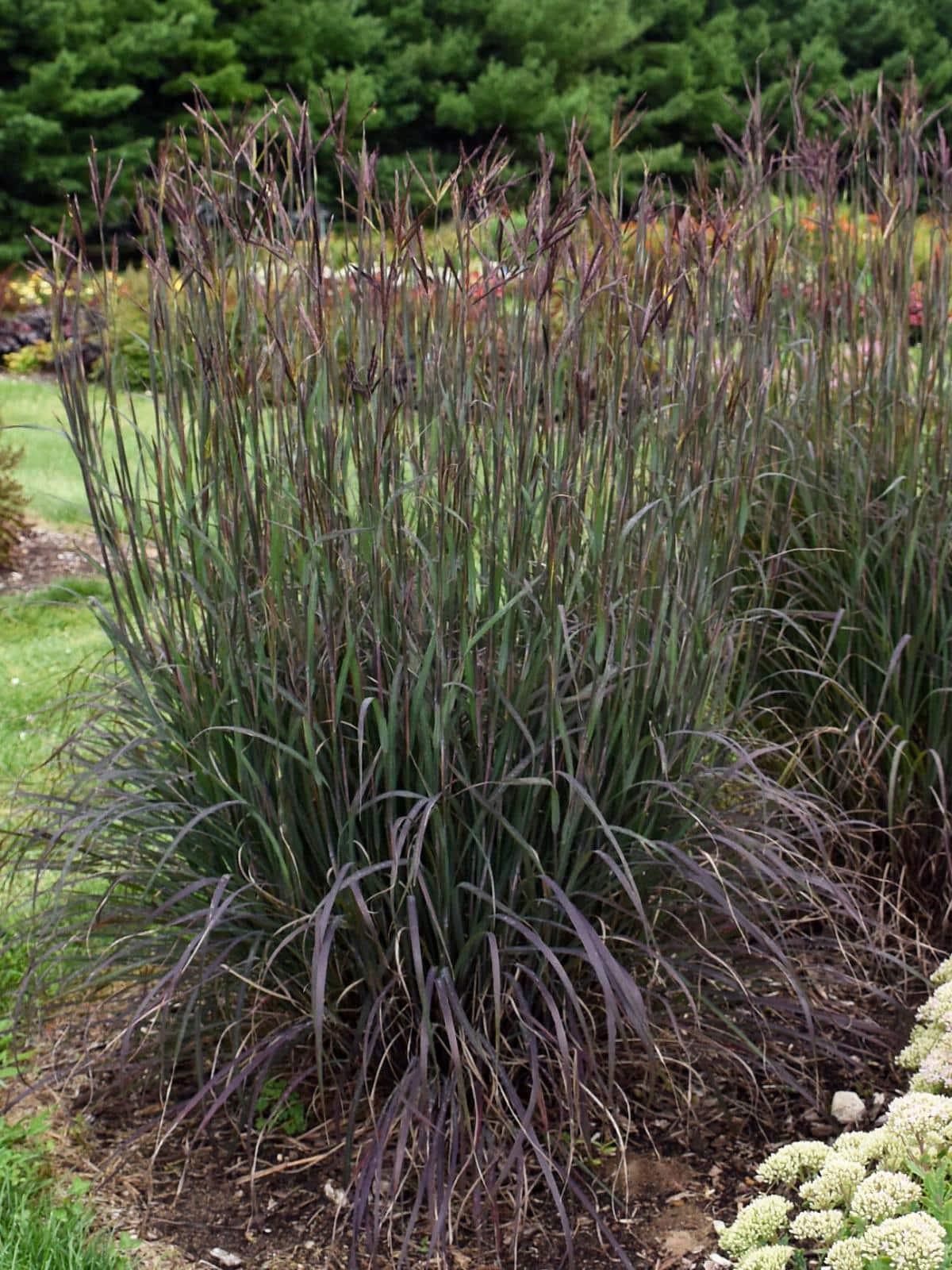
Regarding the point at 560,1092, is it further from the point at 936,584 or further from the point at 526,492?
the point at 936,584

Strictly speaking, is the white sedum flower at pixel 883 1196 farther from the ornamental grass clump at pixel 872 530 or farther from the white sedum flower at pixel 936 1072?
the ornamental grass clump at pixel 872 530

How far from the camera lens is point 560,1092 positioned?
239 centimetres

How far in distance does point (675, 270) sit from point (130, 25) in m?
17.3

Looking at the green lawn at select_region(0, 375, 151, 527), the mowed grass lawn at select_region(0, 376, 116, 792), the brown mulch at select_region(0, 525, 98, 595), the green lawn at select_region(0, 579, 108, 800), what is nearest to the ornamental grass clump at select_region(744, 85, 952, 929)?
the mowed grass lawn at select_region(0, 376, 116, 792)

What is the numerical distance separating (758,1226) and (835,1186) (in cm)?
12

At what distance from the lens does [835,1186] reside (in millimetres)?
1852

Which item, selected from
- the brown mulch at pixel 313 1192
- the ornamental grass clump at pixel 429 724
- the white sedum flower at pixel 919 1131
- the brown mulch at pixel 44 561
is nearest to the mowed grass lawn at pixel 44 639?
the brown mulch at pixel 44 561

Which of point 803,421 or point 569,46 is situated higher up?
point 569,46

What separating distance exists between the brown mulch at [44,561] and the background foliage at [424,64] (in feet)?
26.6

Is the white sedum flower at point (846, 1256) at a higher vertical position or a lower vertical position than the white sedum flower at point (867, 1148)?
higher

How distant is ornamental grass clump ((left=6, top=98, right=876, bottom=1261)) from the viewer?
217 centimetres

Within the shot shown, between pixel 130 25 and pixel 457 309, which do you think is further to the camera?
pixel 130 25

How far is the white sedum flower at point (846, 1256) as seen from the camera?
5.53 ft

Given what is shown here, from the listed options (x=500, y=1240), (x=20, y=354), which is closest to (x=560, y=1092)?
(x=500, y=1240)
